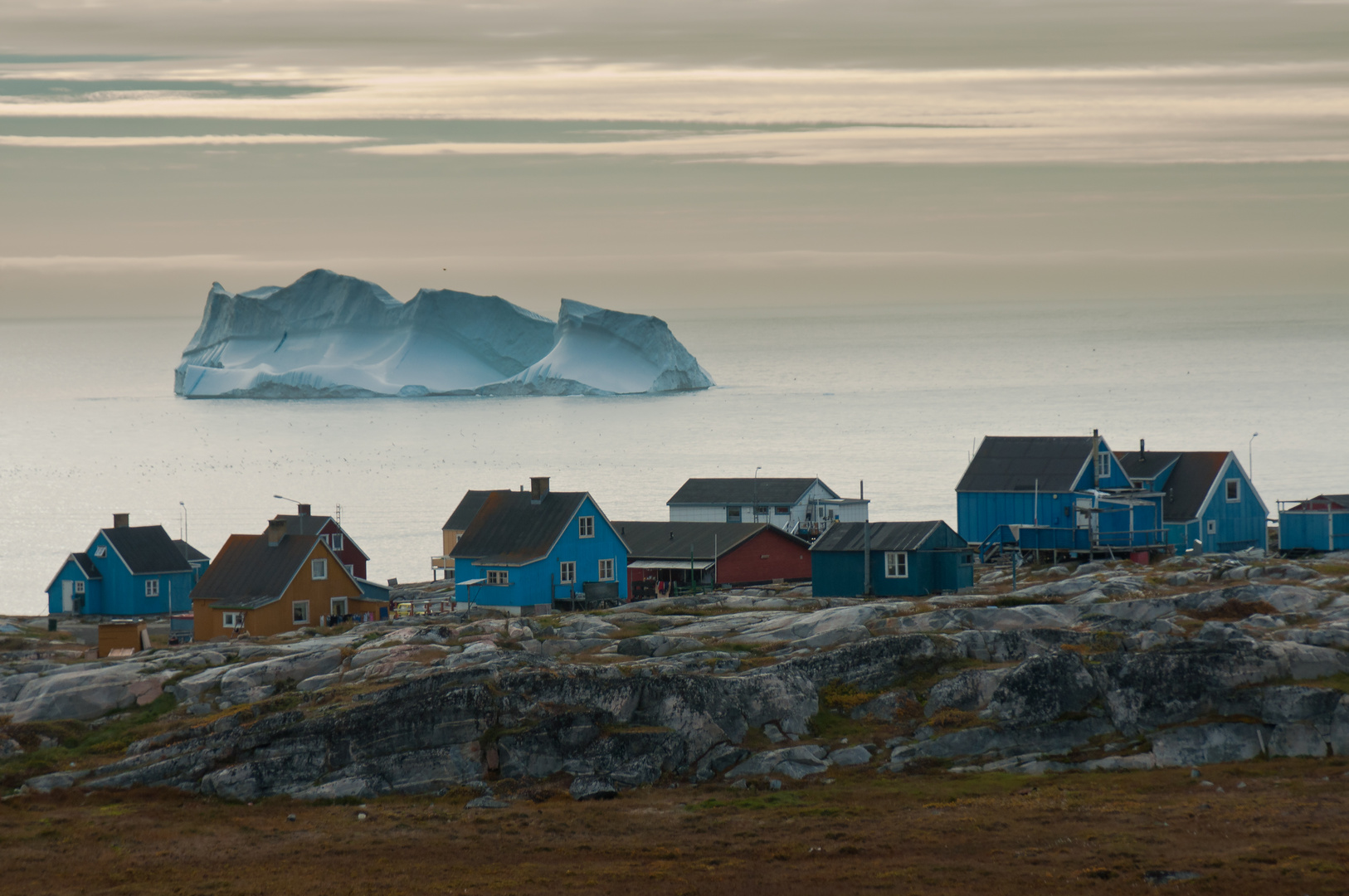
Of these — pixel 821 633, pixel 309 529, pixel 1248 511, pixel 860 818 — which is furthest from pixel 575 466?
pixel 860 818

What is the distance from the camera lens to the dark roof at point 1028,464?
59.1 m

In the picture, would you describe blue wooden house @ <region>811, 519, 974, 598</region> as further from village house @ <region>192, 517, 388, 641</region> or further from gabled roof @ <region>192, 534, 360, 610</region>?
gabled roof @ <region>192, 534, 360, 610</region>

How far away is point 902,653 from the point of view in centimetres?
3453

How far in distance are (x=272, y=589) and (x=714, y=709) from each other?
993 inches

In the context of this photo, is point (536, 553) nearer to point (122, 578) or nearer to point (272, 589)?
point (272, 589)

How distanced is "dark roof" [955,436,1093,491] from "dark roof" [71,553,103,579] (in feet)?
128

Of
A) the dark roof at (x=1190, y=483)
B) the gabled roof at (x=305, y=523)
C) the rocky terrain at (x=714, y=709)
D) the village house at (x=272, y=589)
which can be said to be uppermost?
the dark roof at (x=1190, y=483)

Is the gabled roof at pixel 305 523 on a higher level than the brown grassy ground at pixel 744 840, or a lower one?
higher

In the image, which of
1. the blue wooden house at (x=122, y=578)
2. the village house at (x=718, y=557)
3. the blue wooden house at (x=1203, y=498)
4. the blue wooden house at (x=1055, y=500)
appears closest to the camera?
the blue wooden house at (x=1055, y=500)

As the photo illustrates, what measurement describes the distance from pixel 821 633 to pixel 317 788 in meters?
13.5

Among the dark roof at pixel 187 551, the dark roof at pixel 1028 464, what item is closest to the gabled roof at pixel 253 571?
the dark roof at pixel 187 551

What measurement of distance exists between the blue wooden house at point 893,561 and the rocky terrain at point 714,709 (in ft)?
40.3

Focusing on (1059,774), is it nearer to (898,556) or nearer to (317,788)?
(317,788)

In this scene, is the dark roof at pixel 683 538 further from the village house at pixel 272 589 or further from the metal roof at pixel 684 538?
the village house at pixel 272 589
